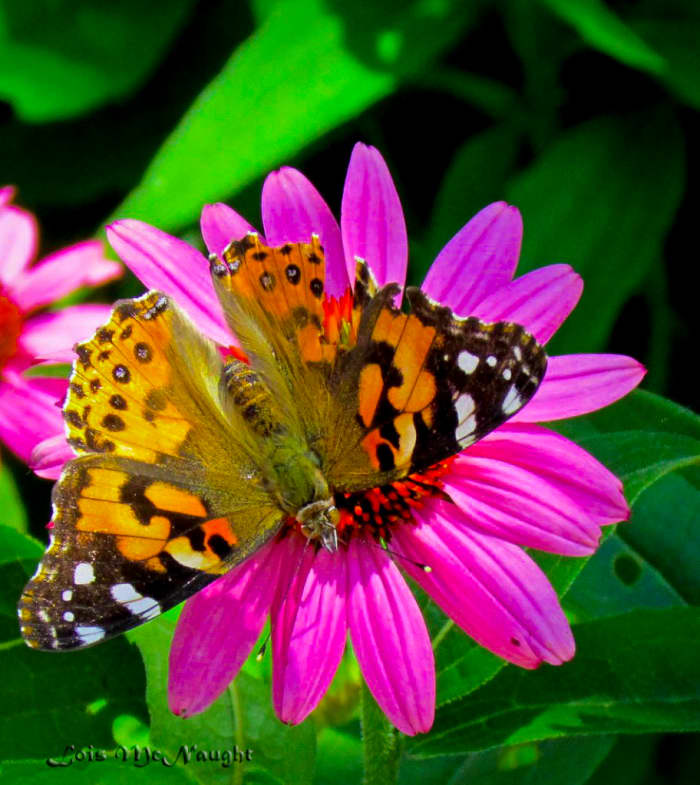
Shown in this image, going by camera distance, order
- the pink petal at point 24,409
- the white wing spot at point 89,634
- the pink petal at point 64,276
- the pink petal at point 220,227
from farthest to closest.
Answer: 1. the pink petal at point 64,276
2. the pink petal at point 24,409
3. the pink petal at point 220,227
4. the white wing spot at point 89,634

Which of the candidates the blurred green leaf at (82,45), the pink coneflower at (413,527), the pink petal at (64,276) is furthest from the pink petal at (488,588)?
the blurred green leaf at (82,45)

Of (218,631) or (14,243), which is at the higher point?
(14,243)

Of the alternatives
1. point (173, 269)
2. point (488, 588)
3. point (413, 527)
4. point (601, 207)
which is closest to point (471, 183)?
point (601, 207)

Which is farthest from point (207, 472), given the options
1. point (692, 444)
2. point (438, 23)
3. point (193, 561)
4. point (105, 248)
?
point (438, 23)

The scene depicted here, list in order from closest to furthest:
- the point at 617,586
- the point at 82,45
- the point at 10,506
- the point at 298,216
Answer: the point at 298,216
the point at 617,586
the point at 10,506
the point at 82,45

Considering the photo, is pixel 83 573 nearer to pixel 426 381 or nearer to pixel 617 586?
pixel 426 381

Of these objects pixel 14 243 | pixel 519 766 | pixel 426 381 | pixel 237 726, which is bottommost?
pixel 519 766

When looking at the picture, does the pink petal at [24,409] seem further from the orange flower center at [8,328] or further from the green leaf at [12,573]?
the green leaf at [12,573]

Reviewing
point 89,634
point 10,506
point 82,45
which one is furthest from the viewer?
point 82,45

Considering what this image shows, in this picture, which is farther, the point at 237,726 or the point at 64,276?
the point at 64,276
